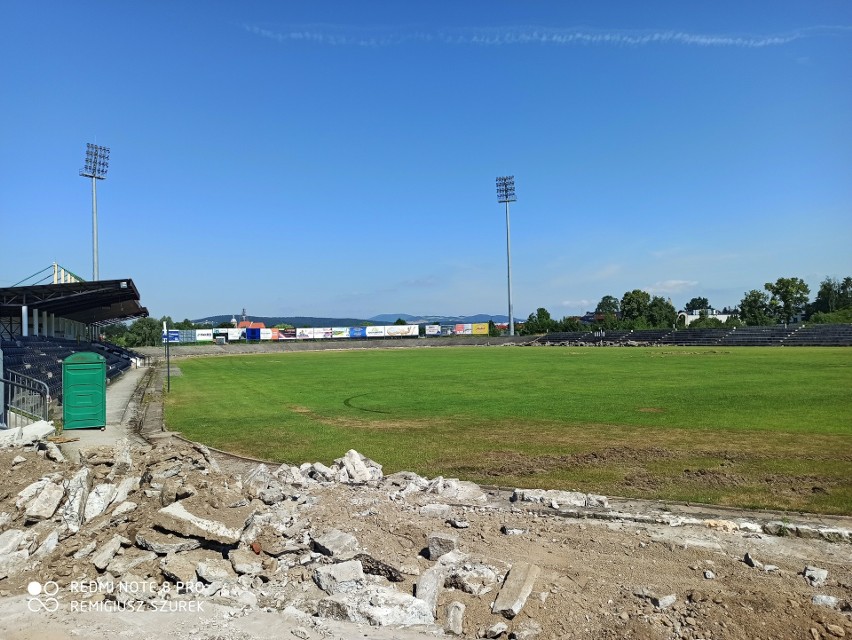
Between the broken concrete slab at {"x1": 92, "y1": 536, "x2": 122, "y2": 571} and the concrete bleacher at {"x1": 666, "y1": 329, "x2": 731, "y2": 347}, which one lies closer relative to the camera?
the broken concrete slab at {"x1": 92, "y1": 536, "x2": 122, "y2": 571}

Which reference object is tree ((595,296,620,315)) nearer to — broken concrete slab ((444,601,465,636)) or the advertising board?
the advertising board

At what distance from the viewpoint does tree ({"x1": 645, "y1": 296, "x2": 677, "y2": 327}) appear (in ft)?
388

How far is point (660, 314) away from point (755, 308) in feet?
57.6

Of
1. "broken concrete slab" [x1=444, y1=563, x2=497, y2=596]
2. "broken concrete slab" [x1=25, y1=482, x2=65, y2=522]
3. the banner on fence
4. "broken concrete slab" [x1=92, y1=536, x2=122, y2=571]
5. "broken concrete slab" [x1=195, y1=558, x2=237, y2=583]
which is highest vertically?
the banner on fence

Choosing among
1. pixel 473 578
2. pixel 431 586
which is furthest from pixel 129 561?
pixel 473 578

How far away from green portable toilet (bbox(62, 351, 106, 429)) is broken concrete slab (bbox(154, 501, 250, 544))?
31.3 feet

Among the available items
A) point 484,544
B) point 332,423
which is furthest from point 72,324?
point 484,544

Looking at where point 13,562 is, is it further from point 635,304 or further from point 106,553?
point 635,304

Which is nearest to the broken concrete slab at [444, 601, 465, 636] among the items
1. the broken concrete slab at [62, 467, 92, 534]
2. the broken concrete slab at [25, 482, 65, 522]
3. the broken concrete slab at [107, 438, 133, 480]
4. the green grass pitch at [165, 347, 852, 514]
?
the broken concrete slab at [62, 467, 92, 534]

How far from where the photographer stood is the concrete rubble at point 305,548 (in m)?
5.18

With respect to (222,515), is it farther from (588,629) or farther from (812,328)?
(812,328)

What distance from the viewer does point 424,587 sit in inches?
213

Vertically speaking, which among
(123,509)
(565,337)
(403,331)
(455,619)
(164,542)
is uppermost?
(403,331)

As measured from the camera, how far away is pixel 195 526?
6125 mm
